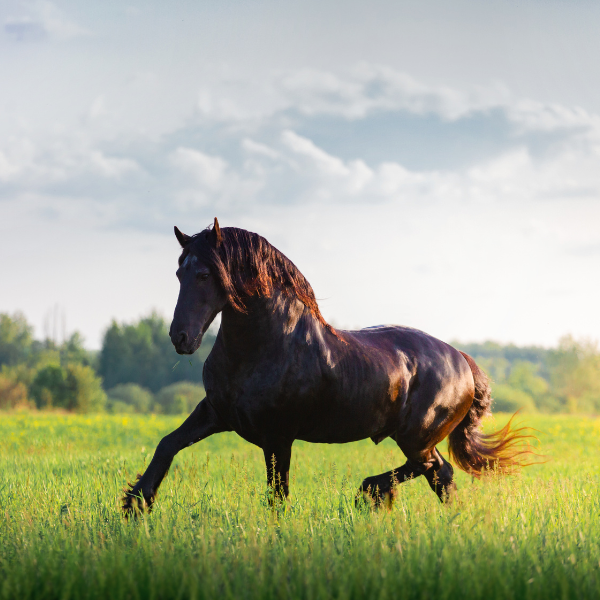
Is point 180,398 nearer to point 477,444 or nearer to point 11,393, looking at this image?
point 11,393

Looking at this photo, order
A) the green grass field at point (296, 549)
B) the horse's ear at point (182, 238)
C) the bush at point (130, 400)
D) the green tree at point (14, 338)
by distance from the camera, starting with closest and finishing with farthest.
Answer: the green grass field at point (296, 549) → the horse's ear at point (182, 238) → the bush at point (130, 400) → the green tree at point (14, 338)

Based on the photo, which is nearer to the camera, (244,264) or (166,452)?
(244,264)

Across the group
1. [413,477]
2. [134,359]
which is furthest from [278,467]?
[134,359]

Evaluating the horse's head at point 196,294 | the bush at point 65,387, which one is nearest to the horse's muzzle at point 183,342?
the horse's head at point 196,294

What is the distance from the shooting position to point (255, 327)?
4.64m

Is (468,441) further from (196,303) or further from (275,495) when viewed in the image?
(196,303)

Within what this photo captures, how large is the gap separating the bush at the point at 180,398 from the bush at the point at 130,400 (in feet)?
4.08

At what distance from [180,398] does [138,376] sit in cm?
2058

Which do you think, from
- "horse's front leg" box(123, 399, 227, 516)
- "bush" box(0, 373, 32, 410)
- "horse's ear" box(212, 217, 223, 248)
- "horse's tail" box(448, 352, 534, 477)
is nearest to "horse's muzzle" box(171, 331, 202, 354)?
"horse's ear" box(212, 217, 223, 248)

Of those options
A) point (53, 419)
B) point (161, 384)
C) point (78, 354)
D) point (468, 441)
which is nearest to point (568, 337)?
point (161, 384)

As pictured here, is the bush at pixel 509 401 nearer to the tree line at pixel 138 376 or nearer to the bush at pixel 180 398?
the tree line at pixel 138 376

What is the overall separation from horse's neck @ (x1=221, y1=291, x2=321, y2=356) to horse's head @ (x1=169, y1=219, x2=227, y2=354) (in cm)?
23

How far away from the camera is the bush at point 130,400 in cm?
5069

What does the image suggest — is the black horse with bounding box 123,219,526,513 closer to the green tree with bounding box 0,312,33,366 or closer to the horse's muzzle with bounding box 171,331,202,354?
the horse's muzzle with bounding box 171,331,202,354
